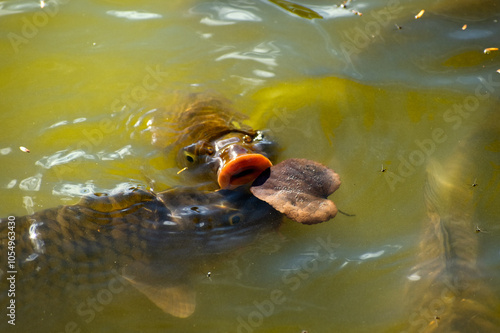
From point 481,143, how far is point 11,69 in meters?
3.72

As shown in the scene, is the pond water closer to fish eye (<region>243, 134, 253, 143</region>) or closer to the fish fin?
the fish fin

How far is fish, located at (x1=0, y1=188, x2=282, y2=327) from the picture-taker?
2.86 meters

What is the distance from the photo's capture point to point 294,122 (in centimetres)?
374

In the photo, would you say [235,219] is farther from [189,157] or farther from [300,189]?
[189,157]

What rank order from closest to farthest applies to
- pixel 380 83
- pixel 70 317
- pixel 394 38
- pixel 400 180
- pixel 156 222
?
pixel 70 317, pixel 156 222, pixel 400 180, pixel 380 83, pixel 394 38

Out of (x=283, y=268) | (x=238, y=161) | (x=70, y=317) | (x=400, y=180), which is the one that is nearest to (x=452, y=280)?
(x=400, y=180)

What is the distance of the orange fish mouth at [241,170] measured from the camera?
301cm

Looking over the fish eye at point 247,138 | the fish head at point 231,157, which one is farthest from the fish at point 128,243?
the fish eye at point 247,138

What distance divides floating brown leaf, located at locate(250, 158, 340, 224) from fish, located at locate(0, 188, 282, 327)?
17 cm

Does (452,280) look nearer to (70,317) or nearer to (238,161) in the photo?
(238,161)

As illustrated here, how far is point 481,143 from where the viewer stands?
359 cm

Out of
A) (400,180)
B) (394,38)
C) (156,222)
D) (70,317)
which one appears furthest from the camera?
(394,38)

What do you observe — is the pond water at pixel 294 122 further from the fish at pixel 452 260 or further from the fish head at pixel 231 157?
the fish head at pixel 231 157

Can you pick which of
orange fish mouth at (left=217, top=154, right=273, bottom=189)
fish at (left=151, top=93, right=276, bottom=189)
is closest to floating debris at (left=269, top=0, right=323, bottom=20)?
fish at (left=151, top=93, right=276, bottom=189)
